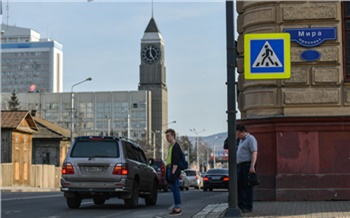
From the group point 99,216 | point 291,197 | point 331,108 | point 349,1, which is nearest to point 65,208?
point 99,216

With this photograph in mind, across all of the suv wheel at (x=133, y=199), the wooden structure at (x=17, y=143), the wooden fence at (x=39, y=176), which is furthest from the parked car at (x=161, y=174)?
the wooden structure at (x=17, y=143)

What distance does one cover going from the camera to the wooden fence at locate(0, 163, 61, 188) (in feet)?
176

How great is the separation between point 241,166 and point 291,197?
3223 mm

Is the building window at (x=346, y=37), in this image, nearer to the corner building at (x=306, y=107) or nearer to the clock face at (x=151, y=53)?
the corner building at (x=306, y=107)

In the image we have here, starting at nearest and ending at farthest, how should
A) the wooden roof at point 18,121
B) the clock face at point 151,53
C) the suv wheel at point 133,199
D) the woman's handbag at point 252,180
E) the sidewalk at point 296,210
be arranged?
the sidewalk at point 296,210
the woman's handbag at point 252,180
the suv wheel at point 133,199
the wooden roof at point 18,121
the clock face at point 151,53

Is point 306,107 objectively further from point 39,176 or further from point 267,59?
point 39,176

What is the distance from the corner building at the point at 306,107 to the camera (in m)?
17.7

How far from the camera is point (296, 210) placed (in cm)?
1492

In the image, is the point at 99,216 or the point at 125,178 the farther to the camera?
the point at 125,178

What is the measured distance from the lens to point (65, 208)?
728 inches

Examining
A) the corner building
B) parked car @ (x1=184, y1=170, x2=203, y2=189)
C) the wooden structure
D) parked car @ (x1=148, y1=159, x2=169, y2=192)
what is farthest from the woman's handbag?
the wooden structure

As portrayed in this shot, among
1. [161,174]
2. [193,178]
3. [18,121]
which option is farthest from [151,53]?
[161,174]

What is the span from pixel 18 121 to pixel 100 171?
47136mm

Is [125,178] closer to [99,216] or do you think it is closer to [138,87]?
[99,216]
